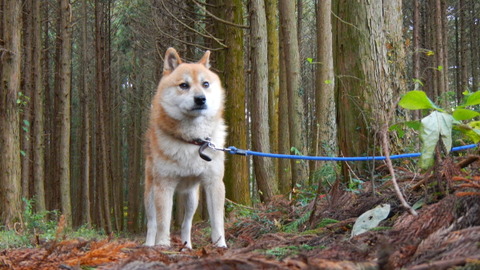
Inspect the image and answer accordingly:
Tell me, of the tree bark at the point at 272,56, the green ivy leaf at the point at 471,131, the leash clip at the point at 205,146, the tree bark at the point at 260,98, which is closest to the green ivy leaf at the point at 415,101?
the green ivy leaf at the point at 471,131

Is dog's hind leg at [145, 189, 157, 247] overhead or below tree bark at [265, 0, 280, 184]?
below

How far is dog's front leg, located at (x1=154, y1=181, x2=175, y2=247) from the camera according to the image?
4957 millimetres

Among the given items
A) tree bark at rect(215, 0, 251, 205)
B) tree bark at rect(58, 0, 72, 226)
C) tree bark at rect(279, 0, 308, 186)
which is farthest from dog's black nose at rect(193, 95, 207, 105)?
tree bark at rect(58, 0, 72, 226)

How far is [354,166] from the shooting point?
5.35m

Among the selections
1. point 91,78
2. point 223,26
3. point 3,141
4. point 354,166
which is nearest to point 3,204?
point 3,141

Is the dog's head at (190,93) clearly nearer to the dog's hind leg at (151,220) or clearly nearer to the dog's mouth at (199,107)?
the dog's mouth at (199,107)

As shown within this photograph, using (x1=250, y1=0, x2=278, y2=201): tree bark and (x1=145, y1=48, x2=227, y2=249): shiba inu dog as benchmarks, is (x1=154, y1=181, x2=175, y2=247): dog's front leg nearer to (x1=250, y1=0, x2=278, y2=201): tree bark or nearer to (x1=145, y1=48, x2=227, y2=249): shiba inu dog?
(x1=145, y1=48, x2=227, y2=249): shiba inu dog

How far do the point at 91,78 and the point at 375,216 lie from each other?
96.2 ft

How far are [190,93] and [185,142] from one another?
529mm

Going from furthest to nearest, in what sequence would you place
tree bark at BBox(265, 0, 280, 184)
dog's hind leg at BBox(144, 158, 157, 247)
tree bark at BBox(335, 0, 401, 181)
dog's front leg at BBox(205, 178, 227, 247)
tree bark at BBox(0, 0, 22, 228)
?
tree bark at BBox(265, 0, 280, 184)
tree bark at BBox(0, 0, 22, 228)
dog's hind leg at BBox(144, 158, 157, 247)
tree bark at BBox(335, 0, 401, 181)
dog's front leg at BBox(205, 178, 227, 247)

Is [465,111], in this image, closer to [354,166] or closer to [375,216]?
[375,216]

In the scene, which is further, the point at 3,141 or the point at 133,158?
the point at 133,158

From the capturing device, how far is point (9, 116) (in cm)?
985

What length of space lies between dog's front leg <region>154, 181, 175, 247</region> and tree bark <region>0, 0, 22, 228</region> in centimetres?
615
